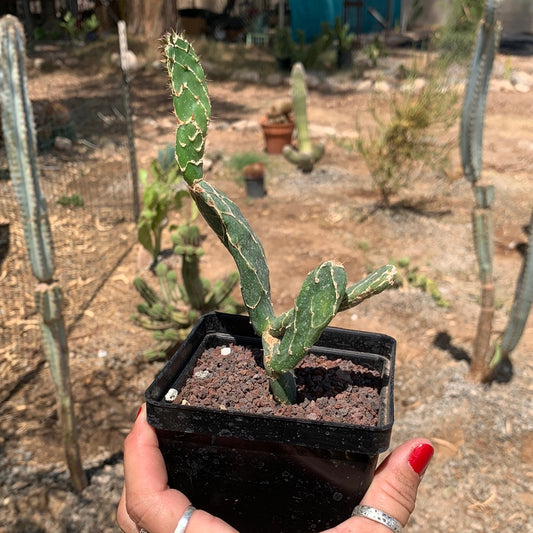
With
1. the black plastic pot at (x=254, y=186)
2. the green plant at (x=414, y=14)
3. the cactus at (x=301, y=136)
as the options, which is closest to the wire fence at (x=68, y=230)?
the black plastic pot at (x=254, y=186)

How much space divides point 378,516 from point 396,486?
79 mm

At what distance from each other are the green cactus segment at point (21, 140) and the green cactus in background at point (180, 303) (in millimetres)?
1218

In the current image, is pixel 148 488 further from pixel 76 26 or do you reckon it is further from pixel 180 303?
pixel 76 26

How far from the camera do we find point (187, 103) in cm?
112

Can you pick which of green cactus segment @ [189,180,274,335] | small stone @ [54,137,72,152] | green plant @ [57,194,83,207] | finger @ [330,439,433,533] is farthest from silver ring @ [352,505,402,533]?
small stone @ [54,137,72,152]

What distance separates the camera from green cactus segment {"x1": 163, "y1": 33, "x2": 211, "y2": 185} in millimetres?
1108

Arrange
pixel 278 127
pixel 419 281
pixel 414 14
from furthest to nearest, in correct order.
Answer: pixel 414 14 → pixel 278 127 → pixel 419 281

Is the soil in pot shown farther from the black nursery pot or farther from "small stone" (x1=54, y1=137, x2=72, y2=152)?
"small stone" (x1=54, y1=137, x2=72, y2=152)

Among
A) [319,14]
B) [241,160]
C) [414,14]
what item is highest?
[414,14]

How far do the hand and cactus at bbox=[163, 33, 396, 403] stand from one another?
Answer: 0.32 m

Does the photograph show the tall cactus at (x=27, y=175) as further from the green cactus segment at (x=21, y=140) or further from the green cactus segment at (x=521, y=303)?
the green cactus segment at (x=521, y=303)

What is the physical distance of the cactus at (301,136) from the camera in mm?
6992

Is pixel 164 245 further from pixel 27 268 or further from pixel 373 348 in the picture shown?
pixel 373 348

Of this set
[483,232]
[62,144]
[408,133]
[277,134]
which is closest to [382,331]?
[483,232]
